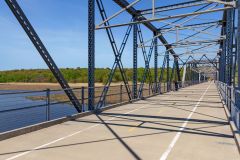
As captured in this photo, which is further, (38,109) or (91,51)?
(38,109)

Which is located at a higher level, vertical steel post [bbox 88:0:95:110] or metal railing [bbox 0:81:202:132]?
vertical steel post [bbox 88:0:95:110]

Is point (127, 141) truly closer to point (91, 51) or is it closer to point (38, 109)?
point (91, 51)

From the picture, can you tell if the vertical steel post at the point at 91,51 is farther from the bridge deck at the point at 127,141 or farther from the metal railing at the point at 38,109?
the bridge deck at the point at 127,141

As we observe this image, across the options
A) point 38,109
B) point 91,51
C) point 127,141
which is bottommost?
point 38,109

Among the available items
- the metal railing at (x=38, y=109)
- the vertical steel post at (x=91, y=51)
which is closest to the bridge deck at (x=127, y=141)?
the metal railing at (x=38, y=109)

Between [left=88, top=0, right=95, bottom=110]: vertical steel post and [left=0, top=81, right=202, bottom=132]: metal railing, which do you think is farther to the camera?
[left=88, top=0, right=95, bottom=110]: vertical steel post

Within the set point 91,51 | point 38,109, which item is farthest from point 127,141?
point 38,109

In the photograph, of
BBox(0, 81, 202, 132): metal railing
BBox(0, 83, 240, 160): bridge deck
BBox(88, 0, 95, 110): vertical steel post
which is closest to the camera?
BBox(0, 83, 240, 160): bridge deck

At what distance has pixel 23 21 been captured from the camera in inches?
403

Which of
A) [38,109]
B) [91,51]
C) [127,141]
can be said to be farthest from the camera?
[38,109]

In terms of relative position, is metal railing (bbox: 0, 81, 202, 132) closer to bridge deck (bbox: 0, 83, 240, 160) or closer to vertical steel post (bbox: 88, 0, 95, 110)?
vertical steel post (bbox: 88, 0, 95, 110)

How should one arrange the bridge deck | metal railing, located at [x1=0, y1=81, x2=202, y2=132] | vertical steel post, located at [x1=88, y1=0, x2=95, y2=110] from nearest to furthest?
the bridge deck → metal railing, located at [x1=0, y1=81, x2=202, y2=132] → vertical steel post, located at [x1=88, y1=0, x2=95, y2=110]

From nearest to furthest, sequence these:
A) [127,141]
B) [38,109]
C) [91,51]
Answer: [127,141], [91,51], [38,109]

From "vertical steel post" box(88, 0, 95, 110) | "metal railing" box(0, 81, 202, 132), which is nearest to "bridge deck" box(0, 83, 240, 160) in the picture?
"metal railing" box(0, 81, 202, 132)
